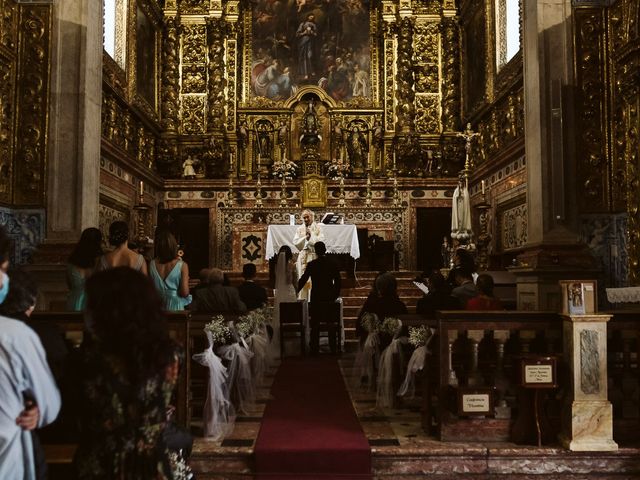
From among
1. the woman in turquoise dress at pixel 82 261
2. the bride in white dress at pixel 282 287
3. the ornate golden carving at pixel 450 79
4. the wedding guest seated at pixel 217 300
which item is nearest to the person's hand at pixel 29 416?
the woman in turquoise dress at pixel 82 261

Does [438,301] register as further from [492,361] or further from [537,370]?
[537,370]

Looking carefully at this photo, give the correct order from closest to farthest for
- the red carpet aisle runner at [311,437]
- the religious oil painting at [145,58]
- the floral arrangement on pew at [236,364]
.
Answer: the red carpet aisle runner at [311,437] → the floral arrangement on pew at [236,364] → the religious oil painting at [145,58]

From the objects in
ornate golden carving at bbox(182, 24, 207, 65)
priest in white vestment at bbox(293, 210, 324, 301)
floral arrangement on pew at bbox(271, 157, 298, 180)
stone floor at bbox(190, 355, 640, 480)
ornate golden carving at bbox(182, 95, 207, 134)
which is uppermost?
ornate golden carving at bbox(182, 24, 207, 65)

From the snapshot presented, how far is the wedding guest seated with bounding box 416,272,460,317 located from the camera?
725cm

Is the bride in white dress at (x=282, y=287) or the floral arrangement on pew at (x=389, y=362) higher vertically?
the bride in white dress at (x=282, y=287)

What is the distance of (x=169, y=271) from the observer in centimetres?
595

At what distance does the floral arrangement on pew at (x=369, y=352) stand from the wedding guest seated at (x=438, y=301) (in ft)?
1.80

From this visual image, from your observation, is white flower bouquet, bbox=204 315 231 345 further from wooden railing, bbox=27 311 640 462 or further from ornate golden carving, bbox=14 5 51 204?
ornate golden carving, bbox=14 5 51 204

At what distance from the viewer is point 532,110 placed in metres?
9.59

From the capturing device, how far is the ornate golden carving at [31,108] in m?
8.91

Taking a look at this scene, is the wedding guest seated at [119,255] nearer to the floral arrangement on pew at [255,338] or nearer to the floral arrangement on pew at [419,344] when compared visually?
the floral arrangement on pew at [255,338]

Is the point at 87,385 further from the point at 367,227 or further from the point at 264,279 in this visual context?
the point at 367,227

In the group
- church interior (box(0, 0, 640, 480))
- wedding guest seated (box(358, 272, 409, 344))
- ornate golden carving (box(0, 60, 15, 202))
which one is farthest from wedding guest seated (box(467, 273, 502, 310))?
ornate golden carving (box(0, 60, 15, 202))

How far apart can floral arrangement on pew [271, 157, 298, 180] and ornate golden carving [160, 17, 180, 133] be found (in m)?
3.07
